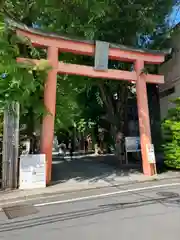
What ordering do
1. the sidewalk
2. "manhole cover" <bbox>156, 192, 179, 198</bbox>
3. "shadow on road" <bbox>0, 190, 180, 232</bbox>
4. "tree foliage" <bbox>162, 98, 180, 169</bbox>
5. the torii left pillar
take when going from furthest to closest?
"tree foliage" <bbox>162, 98, 180, 169</bbox>
the torii left pillar
the sidewalk
"manhole cover" <bbox>156, 192, 179, 198</bbox>
"shadow on road" <bbox>0, 190, 180, 232</bbox>

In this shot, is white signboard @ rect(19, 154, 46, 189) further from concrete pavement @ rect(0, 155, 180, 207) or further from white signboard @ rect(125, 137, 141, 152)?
white signboard @ rect(125, 137, 141, 152)

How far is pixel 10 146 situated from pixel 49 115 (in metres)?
1.81

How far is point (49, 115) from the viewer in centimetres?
1137

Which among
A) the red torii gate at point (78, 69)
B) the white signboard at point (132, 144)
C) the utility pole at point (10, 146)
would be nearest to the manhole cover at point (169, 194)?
the red torii gate at point (78, 69)

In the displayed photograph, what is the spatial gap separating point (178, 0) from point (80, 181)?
11.2 meters

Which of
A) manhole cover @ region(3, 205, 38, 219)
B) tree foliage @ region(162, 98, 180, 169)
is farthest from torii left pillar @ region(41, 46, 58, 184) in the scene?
tree foliage @ region(162, 98, 180, 169)

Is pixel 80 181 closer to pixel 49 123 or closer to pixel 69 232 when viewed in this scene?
pixel 49 123

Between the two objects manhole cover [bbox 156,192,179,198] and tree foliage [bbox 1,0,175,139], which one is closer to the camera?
manhole cover [bbox 156,192,179,198]

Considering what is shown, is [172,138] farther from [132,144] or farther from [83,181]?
[83,181]

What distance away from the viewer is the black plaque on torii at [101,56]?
1245 cm

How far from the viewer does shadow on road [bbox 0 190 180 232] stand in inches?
256

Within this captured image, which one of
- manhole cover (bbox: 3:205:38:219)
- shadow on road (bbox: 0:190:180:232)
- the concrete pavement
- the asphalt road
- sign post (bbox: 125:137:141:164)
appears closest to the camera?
the asphalt road

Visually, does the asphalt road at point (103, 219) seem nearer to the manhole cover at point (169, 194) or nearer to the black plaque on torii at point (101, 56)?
the manhole cover at point (169, 194)

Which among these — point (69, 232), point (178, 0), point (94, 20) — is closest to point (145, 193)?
point (69, 232)
